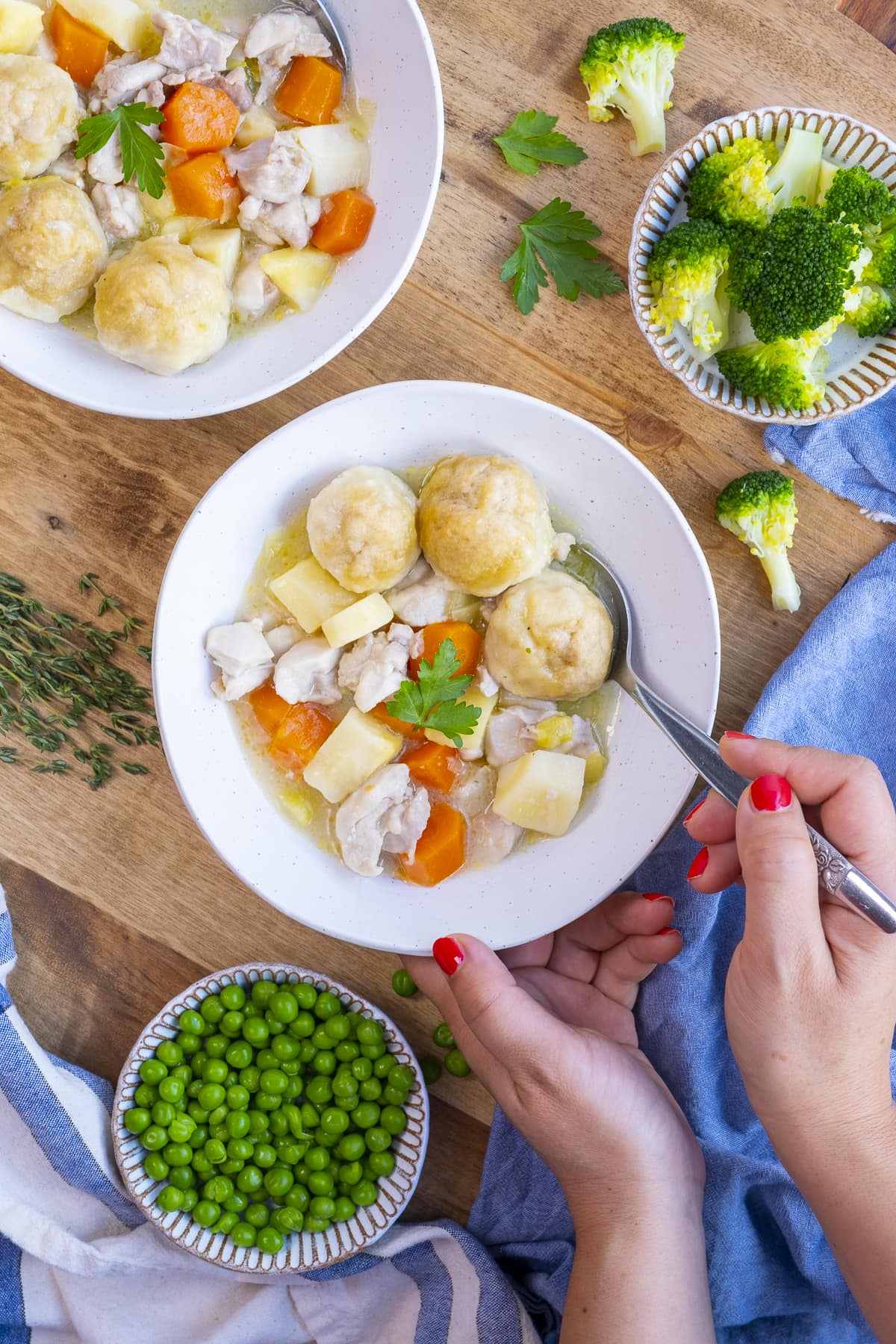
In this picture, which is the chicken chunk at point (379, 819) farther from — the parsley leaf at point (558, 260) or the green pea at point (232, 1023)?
the parsley leaf at point (558, 260)

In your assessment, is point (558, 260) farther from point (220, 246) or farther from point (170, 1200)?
point (170, 1200)

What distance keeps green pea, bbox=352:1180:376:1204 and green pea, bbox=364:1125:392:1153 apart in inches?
4.3

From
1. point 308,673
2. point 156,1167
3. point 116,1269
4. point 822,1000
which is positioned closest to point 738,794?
point 822,1000

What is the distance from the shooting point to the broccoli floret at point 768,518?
3.32 metres

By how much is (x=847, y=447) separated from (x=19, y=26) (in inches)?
109

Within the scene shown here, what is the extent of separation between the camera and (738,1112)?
346cm

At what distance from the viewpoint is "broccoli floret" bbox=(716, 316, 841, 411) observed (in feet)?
10.5

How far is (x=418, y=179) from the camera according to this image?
305 centimetres

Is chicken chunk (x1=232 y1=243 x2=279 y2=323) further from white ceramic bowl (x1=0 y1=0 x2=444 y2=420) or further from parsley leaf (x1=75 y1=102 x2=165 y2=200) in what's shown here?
parsley leaf (x1=75 y1=102 x2=165 y2=200)

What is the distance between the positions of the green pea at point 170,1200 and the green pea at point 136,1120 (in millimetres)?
210

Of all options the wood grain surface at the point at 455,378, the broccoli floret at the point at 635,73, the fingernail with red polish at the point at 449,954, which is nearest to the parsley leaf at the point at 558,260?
the wood grain surface at the point at 455,378

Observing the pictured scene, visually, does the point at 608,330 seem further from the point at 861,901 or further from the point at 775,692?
the point at 861,901

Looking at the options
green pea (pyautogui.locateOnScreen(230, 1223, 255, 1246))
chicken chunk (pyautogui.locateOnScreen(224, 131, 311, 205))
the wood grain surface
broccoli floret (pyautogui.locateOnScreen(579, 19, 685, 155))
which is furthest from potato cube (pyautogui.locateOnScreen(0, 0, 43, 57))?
green pea (pyautogui.locateOnScreen(230, 1223, 255, 1246))

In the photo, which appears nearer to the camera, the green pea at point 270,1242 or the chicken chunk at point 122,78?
the chicken chunk at point 122,78
